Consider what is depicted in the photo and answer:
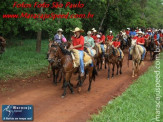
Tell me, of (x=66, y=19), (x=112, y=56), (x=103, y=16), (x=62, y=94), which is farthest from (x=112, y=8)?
(x=62, y=94)

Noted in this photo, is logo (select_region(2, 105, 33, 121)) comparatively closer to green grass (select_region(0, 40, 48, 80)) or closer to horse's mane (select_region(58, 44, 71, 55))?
horse's mane (select_region(58, 44, 71, 55))

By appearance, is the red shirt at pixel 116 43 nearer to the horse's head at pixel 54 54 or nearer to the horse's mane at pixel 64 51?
the horse's mane at pixel 64 51

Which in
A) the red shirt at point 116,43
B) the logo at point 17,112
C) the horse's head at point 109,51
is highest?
the red shirt at point 116,43

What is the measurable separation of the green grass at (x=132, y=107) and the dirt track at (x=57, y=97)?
1.67 feet

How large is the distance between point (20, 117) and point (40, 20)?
386 inches

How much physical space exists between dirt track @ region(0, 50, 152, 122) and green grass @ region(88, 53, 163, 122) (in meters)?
0.51

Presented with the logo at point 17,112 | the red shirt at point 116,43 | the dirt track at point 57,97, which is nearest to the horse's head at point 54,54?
the dirt track at point 57,97

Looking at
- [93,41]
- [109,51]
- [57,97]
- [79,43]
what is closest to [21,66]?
[93,41]

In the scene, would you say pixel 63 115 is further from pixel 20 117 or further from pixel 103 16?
pixel 103 16

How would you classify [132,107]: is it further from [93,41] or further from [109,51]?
[93,41]

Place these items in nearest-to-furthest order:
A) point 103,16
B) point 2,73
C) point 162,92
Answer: point 162,92 < point 2,73 < point 103,16

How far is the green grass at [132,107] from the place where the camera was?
23.6 feet

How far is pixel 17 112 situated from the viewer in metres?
7.58

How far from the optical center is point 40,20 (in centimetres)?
1579
